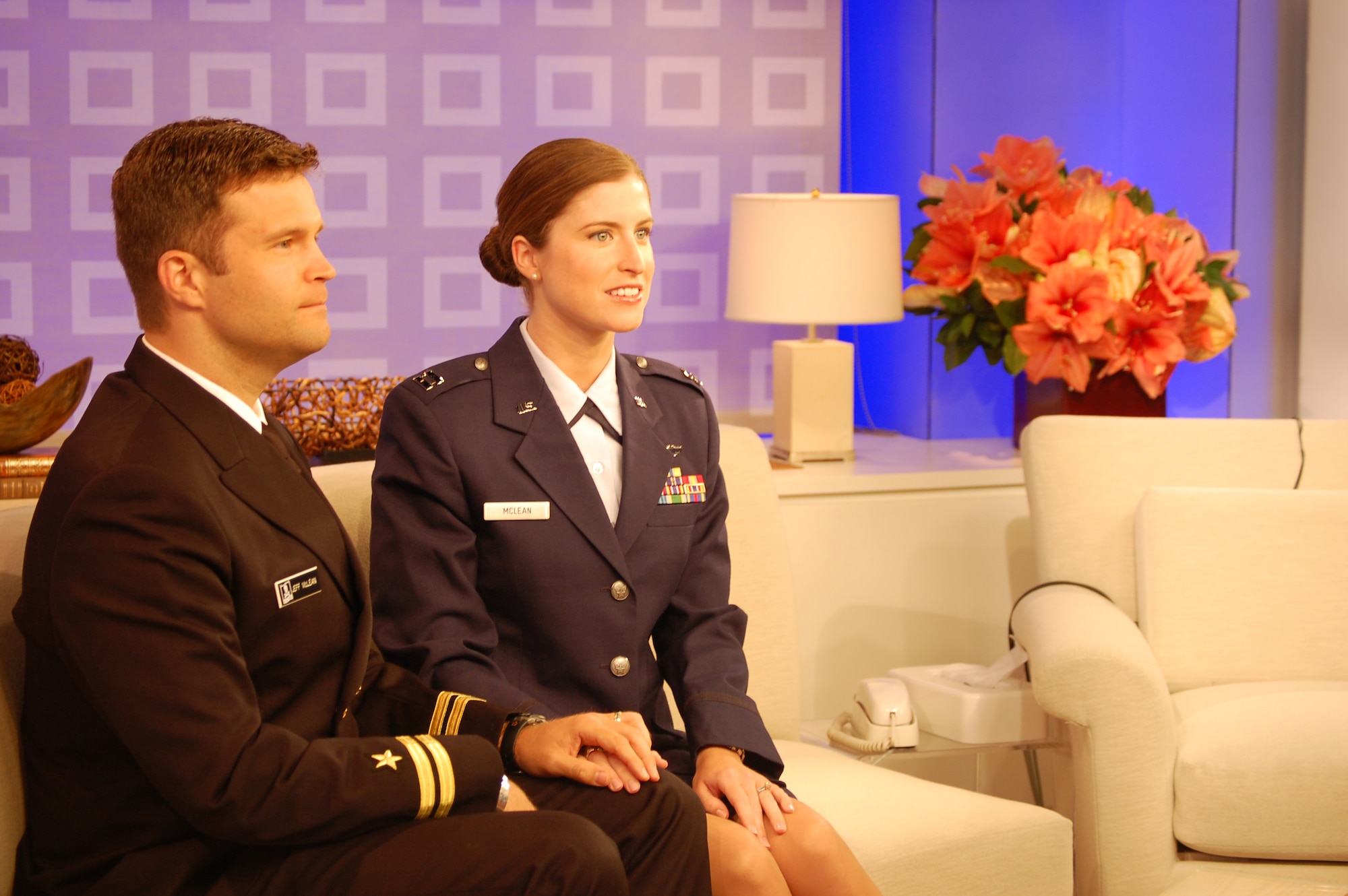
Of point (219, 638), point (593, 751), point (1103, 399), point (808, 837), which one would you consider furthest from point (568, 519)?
point (1103, 399)

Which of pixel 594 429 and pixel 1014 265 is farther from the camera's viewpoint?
pixel 1014 265

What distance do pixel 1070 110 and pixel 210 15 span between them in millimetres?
2294

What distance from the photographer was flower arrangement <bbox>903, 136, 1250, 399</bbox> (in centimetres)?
293

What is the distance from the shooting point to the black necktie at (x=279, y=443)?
55.7 inches

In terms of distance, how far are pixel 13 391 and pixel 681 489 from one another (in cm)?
128

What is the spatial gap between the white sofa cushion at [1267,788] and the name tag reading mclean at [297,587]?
60.9 inches

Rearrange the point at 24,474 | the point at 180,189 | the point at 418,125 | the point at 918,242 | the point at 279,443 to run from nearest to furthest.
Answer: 1. the point at 180,189
2. the point at 279,443
3. the point at 24,474
4. the point at 918,242
5. the point at 418,125

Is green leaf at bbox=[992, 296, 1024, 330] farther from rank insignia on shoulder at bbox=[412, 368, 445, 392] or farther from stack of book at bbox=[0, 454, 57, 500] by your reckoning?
stack of book at bbox=[0, 454, 57, 500]

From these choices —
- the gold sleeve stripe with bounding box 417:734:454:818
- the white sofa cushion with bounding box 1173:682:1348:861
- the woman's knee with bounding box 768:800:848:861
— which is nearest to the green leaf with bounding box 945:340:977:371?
the white sofa cushion with bounding box 1173:682:1348:861

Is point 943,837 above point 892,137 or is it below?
below

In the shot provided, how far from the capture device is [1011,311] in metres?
3.00

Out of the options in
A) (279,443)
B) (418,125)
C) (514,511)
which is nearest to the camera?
(279,443)

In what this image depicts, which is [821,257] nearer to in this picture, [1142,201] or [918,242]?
[918,242]

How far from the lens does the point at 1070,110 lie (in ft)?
11.8
